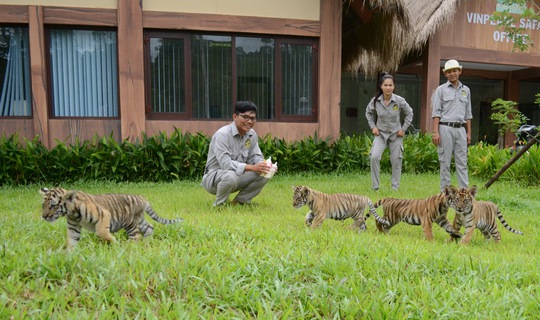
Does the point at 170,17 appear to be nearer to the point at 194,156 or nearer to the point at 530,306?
the point at 194,156

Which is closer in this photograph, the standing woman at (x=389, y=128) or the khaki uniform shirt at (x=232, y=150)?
the khaki uniform shirt at (x=232, y=150)

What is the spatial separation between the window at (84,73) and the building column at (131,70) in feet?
1.35

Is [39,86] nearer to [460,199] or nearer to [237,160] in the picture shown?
[237,160]

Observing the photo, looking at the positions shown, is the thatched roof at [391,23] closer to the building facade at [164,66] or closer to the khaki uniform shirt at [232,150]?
the building facade at [164,66]

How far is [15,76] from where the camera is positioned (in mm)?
8617

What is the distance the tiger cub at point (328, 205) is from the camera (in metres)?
4.10

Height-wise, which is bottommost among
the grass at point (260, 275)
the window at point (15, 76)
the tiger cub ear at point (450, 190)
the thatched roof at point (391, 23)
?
the grass at point (260, 275)

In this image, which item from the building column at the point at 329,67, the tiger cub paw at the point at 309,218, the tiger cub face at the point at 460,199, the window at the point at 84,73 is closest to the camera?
the tiger cub face at the point at 460,199

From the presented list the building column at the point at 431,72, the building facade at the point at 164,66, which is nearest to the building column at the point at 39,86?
the building facade at the point at 164,66

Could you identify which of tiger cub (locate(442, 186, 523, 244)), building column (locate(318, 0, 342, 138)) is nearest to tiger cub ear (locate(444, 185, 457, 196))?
tiger cub (locate(442, 186, 523, 244))

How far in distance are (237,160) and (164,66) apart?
4465 mm

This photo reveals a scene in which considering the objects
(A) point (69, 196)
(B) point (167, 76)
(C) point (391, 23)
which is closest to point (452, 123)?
(C) point (391, 23)

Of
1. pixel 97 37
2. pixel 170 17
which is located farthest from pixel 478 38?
pixel 97 37

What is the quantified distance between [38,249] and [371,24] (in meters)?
9.90
